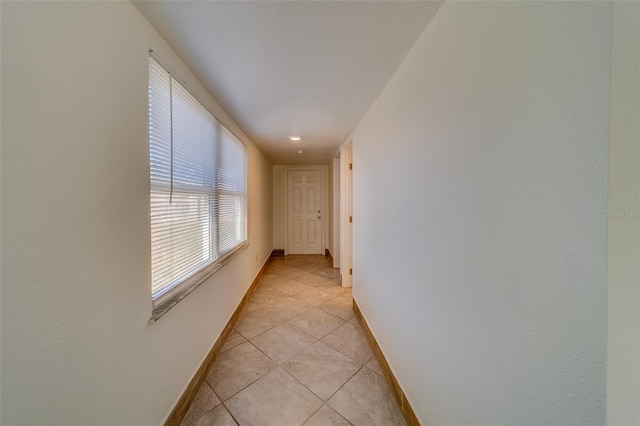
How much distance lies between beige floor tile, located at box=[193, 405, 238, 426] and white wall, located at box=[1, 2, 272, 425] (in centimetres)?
23

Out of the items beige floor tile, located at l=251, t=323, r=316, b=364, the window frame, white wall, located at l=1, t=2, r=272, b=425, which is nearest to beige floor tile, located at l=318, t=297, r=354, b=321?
beige floor tile, located at l=251, t=323, r=316, b=364

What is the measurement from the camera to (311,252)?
563cm

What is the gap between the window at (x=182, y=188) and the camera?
1192mm

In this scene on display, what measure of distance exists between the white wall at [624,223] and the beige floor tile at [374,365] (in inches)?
58.3

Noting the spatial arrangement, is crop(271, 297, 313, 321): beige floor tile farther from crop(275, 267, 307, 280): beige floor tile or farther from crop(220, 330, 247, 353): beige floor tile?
crop(275, 267, 307, 280): beige floor tile

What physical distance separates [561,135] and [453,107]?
0.46 meters

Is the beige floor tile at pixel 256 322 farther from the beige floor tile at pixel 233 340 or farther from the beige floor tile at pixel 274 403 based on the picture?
the beige floor tile at pixel 274 403

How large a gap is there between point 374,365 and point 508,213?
1.61 metres

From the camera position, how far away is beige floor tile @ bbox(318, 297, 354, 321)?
2579 millimetres

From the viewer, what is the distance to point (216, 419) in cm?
131

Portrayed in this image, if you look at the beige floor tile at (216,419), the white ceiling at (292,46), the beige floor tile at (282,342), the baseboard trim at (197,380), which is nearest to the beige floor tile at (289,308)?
the beige floor tile at (282,342)

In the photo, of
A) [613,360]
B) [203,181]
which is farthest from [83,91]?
[613,360]

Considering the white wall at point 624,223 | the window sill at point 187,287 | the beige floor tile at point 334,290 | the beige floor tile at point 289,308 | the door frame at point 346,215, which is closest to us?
the white wall at point 624,223

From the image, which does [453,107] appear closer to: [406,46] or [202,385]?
[406,46]
